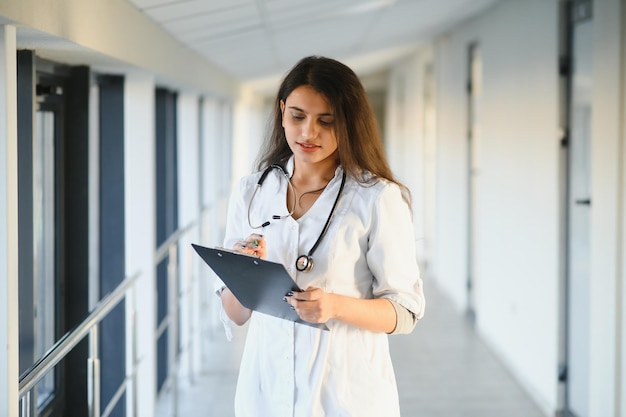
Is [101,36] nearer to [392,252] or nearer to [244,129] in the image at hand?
[392,252]

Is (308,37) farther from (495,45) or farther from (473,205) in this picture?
(473,205)

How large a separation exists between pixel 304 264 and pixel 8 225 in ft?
1.59

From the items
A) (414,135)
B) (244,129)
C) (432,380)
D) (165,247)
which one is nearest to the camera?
(165,247)

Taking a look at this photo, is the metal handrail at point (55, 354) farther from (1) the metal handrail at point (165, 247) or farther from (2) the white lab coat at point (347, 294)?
(1) the metal handrail at point (165, 247)

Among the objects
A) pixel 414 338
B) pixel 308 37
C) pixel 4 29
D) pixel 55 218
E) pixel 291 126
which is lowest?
pixel 414 338

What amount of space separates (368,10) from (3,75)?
2.51 meters

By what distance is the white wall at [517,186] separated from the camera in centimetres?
340

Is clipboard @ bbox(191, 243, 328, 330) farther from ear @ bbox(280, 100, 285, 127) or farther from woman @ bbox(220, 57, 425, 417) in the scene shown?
ear @ bbox(280, 100, 285, 127)

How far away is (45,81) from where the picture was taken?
2.07 meters

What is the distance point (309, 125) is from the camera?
50.8 inches

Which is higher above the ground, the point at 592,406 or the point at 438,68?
the point at 438,68

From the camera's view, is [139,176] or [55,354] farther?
[139,176]

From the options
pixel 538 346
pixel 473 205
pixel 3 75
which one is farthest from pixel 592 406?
pixel 473 205

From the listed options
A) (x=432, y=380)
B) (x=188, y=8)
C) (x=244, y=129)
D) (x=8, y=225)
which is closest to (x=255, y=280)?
(x=8, y=225)
